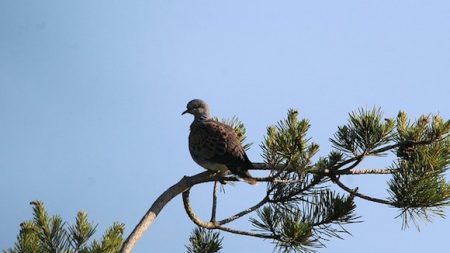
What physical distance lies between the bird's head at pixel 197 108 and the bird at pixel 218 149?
0.29 metres

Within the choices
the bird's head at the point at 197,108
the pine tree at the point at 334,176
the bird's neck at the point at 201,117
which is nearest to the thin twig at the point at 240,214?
the pine tree at the point at 334,176

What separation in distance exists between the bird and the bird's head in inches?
11.4

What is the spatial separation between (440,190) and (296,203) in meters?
1.19

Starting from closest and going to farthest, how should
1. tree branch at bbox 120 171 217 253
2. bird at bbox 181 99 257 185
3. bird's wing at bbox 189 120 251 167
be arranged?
tree branch at bbox 120 171 217 253 < bird at bbox 181 99 257 185 < bird's wing at bbox 189 120 251 167

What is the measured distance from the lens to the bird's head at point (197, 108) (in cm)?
939

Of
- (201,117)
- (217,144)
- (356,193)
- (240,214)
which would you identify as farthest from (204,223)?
(201,117)

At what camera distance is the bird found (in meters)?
6.46

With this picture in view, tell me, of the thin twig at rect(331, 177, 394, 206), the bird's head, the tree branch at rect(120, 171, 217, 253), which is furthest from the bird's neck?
the thin twig at rect(331, 177, 394, 206)

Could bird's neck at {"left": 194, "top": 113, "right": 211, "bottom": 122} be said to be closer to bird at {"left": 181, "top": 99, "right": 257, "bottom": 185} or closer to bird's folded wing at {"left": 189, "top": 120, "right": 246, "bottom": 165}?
bird at {"left": 181, "top": 99, "right": 257, "bottom": 185}

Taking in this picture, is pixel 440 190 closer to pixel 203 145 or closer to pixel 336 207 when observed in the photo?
pixel 336 207

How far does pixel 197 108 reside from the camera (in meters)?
9.47

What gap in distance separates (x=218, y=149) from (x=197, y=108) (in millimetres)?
2177

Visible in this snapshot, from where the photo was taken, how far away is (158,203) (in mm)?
5324

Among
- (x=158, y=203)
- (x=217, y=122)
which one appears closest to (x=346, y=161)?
(x=158, y=203)
